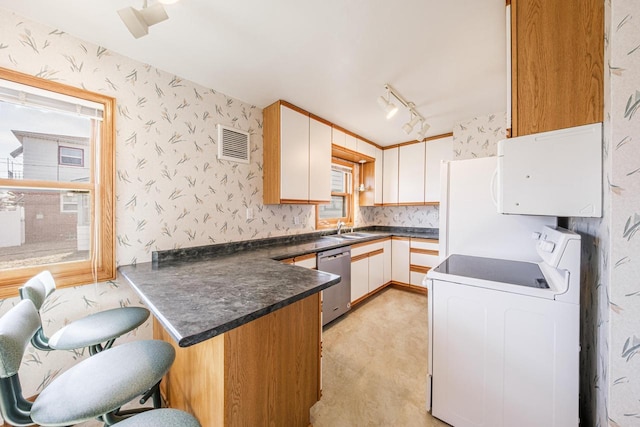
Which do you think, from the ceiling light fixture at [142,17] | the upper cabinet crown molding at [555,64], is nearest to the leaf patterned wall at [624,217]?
the upper cabinet crown molding at [555,64]

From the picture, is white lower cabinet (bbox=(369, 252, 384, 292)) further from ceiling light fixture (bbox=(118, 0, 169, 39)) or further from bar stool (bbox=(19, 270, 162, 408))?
ceiling light fixture (bbox=(118, 0, 169, 39))

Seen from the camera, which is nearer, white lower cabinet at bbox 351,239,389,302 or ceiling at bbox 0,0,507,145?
ceiling at bbox 0,0,507,145

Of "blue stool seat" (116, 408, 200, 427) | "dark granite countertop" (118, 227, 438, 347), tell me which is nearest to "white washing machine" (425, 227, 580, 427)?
"dark granite countertop" (118, 227, 438, 347)

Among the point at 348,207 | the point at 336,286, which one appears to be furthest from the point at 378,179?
the point at 336,286

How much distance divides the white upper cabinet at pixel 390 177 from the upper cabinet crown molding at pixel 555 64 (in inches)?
106

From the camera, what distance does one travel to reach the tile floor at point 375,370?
1432 millimetres

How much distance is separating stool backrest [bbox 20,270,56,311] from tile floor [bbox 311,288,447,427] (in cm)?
163

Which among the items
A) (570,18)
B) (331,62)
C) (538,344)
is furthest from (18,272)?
(570,18)

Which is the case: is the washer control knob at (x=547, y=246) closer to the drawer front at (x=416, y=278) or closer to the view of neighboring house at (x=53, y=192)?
the drawer front at (x=416, y=278)

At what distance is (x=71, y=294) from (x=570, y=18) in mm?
3143

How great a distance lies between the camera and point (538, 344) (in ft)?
3.62

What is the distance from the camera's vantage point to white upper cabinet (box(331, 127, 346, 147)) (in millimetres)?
3025

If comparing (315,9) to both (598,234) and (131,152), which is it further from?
(598,234)

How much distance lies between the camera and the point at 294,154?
97.8 inches
